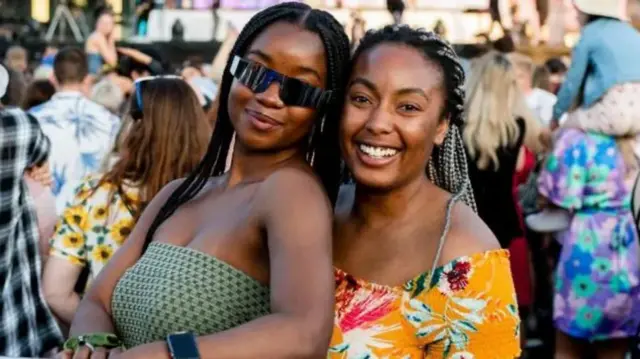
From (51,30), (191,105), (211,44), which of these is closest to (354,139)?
(191,105)

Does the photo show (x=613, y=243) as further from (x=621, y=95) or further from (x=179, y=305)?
(x=179, y=305)

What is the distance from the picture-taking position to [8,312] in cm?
421

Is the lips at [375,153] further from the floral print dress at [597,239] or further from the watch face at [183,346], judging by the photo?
the floral print dress at [597,239]

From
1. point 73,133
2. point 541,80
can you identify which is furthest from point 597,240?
point 541,80

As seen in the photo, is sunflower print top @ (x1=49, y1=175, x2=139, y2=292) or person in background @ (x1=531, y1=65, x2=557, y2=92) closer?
sunflower print top @ (x1=49, y1=175, x2=139, y2=292)

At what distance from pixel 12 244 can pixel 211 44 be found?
1530cm

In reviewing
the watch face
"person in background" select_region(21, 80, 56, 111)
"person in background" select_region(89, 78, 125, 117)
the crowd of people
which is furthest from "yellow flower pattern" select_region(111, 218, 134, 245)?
"person in background" select_region(89, 78, 125, 117)

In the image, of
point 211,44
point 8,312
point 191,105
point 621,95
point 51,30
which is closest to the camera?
point 8,312

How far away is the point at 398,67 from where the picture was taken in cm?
255

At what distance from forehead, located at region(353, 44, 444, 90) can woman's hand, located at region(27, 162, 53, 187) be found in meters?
2.14

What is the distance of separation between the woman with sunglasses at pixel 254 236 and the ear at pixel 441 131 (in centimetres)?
21

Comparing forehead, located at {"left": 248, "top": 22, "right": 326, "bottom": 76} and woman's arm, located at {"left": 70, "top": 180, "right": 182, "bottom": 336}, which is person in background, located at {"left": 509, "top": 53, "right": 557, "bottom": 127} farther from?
forehead, located at {"left": 248, "top": 22, "right": 326, "bottom": 76}

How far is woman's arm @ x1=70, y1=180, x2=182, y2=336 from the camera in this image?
248 cm

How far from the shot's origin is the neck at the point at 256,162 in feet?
8.09
